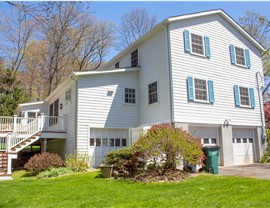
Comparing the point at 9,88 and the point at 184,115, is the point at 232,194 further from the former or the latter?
the point at 9,88

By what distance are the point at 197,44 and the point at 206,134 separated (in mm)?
5322

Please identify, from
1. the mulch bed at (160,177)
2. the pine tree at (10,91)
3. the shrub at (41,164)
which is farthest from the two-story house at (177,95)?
the pine tree at (10,91)

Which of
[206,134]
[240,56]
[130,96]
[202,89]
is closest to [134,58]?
[130,96]

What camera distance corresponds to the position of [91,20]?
31.9 metres

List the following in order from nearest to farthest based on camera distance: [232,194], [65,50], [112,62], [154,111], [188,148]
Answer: [232,194] < [188,148] < [154,111] < [112,62] < [65,50]

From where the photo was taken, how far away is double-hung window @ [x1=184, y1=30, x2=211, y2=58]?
15498mm

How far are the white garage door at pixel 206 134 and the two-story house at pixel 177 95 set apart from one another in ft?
0.18

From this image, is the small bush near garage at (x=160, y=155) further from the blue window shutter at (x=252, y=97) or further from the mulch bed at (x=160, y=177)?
the blue window shutter at (x=252, y=97)

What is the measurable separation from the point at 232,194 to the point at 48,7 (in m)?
6.37

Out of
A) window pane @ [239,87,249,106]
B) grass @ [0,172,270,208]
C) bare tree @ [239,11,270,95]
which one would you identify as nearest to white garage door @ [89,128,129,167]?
grass @ [0,172,270,208]

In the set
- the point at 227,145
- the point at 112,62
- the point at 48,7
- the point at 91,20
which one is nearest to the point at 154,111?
the point at 227,145

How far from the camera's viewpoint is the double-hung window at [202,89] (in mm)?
15016

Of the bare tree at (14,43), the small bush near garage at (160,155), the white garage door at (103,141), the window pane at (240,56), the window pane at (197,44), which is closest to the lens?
the small bush near garage at (160,155)

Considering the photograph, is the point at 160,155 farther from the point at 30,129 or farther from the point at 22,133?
the point at 30,129
